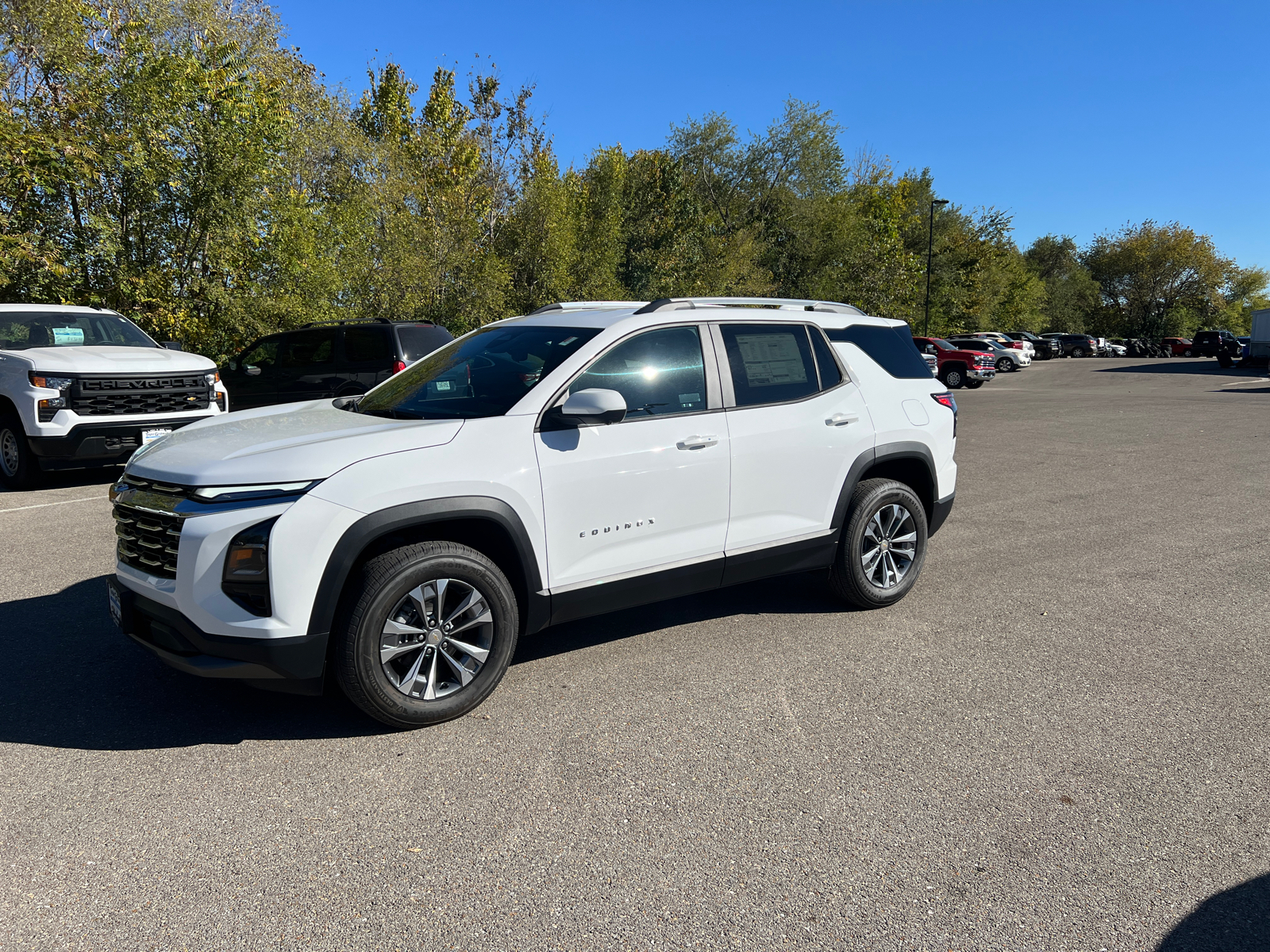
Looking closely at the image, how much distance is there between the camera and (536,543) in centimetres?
389

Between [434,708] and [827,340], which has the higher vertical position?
[827,340]

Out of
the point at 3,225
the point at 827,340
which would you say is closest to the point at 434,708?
the point at 827,340

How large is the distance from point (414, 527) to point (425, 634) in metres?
0.45

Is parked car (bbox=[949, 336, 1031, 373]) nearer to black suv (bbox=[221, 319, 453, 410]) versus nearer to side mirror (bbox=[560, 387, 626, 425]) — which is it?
black suv (bbox=[221, 319, 453, 410])

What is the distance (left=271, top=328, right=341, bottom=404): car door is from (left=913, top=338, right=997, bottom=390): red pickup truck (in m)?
24.2

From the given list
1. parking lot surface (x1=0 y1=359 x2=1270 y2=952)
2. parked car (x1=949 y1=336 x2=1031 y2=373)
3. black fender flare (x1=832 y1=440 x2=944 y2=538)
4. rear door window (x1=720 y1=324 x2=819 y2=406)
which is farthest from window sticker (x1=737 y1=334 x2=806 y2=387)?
parked car (x1=949 y1=336 x2=1031 y2=373)

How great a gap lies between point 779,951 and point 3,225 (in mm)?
16902

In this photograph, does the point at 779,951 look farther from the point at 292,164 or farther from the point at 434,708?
the point at 292,164

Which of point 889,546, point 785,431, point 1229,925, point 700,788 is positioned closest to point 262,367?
point 785,431

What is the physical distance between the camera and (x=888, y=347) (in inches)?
217

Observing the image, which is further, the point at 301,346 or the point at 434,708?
the point at 301,346

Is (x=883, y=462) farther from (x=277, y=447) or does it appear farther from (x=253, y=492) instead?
(x=253, y=492)

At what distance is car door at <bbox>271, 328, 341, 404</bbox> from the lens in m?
11.9

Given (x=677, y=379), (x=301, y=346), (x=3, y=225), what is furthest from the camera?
(x=3, y=225)
